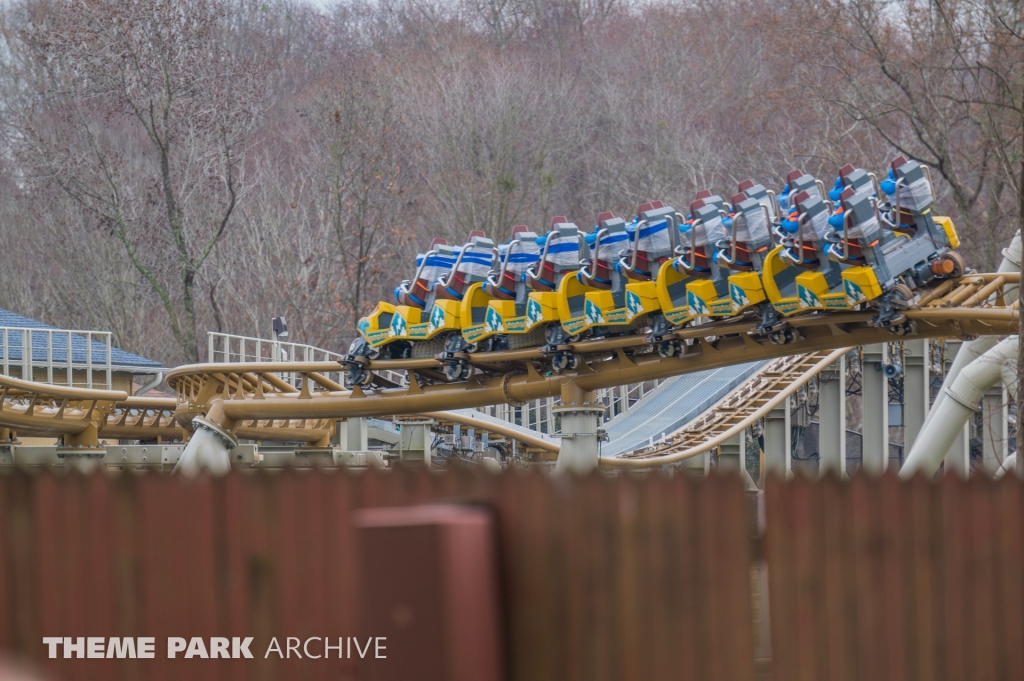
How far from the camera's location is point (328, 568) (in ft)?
14.7

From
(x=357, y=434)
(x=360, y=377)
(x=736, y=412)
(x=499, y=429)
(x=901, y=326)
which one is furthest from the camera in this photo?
(x=736, y=412)

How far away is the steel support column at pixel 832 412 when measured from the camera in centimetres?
1969

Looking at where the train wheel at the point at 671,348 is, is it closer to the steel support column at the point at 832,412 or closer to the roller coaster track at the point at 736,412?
the roller coaster track at the point at 736,412

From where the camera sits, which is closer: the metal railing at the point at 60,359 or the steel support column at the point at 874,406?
the steel support column at the point at 874,406

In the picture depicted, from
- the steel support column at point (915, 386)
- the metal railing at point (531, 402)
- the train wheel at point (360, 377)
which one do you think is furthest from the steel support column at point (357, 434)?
the steel support column at point (915, 386)

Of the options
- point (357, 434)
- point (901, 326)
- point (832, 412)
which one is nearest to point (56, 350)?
point (357, 434)

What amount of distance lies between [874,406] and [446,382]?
7814 mm

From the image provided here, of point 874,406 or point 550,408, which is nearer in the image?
point 874,406

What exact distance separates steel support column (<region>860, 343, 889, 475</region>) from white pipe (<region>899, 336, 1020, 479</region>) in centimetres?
548

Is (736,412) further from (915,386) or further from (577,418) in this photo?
(577,418)

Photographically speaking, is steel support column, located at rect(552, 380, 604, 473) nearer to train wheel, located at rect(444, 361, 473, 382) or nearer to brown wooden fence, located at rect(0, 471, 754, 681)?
train wheel, located at rect(444, 361, 473, 382)

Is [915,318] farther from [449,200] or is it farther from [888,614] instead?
[449,200]

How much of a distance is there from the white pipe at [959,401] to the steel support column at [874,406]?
548 centimetres

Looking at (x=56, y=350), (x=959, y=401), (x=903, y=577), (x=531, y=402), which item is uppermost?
(x=56, y=350)
